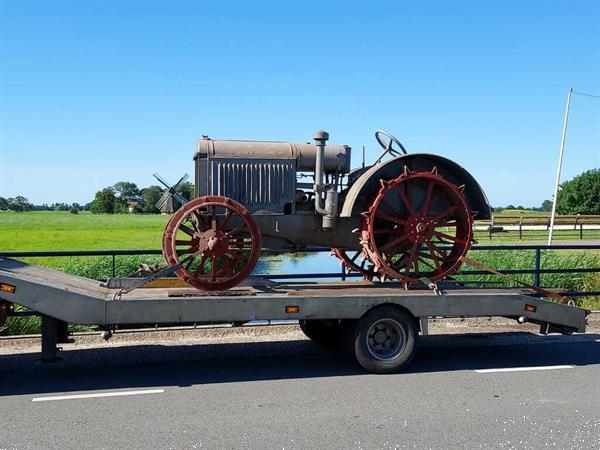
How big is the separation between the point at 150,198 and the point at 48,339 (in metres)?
2.82

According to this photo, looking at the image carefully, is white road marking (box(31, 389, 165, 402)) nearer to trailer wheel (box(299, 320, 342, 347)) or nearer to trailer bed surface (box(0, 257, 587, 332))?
trailer bed surface (box(0, 257, 587, 332))

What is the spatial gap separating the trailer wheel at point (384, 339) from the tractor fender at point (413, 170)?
1.36 metres

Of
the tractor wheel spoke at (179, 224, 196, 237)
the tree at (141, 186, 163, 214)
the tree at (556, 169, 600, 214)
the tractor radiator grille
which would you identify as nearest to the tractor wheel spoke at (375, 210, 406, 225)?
the tractor radiator grille

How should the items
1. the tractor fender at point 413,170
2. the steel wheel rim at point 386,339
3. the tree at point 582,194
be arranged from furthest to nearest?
the tree at point 582,194 → the tractor fender at point 413,170 → the steel wheel rim at point 386,339

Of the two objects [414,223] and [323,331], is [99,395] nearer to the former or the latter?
[323,331]

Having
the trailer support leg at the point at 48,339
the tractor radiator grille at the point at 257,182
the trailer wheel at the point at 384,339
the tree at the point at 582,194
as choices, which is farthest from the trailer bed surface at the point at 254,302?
the tree at the point at 582,194

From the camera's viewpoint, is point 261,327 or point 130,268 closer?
point 261,327

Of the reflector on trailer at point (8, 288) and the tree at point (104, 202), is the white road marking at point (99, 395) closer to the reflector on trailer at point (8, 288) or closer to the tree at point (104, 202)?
the reflector on trailer at point (8, 288)

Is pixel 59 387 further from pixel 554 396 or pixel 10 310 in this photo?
pixel 554 396

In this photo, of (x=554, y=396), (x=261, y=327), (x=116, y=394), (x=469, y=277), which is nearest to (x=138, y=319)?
(x=116, y=394)

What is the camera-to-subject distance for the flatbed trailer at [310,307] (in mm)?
6035

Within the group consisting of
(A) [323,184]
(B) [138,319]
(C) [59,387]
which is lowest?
(C) [59,387]

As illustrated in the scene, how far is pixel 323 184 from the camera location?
7.79 m

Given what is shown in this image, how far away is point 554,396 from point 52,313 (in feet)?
16.6
